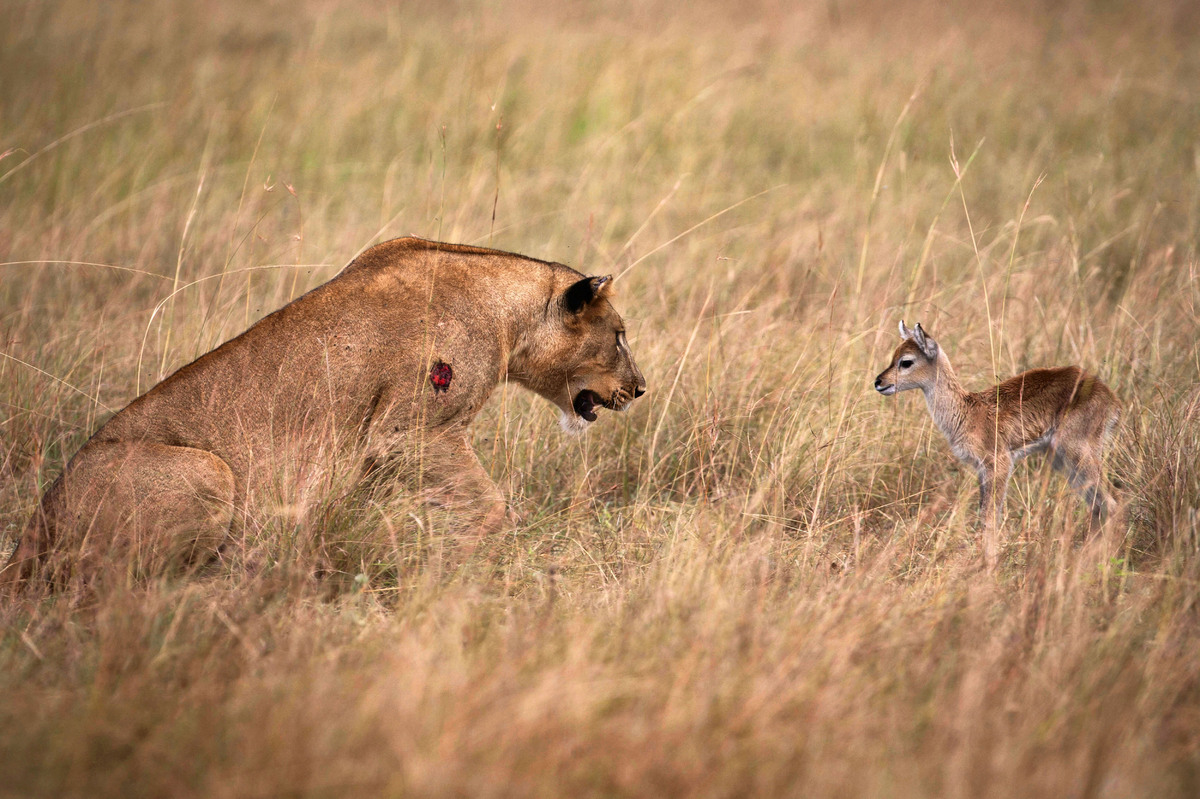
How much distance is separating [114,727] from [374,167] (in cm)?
725

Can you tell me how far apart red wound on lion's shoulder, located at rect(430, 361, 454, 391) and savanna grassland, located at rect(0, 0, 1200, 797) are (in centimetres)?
54

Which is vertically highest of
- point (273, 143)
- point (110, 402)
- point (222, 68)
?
point (222, 68)

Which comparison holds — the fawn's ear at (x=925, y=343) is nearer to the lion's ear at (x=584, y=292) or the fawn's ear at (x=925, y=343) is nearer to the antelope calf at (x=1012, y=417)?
the antelope calf at (x=1012, y=417)

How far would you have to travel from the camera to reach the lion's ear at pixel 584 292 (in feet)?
16.1

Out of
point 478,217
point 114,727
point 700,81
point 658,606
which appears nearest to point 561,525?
point 658,606

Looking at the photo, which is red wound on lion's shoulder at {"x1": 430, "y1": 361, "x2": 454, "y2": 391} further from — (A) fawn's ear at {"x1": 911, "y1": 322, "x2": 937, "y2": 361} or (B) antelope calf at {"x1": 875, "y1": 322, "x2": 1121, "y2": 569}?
(A) fawn's ear at {"x1": 911, "y1": 322, "x2": 937, "y2": 361}

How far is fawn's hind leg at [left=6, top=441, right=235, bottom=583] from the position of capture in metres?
3.93

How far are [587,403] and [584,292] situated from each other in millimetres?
630

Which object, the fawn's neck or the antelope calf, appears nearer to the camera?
the antelope calf

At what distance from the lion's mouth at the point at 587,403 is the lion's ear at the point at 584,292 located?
47 cm

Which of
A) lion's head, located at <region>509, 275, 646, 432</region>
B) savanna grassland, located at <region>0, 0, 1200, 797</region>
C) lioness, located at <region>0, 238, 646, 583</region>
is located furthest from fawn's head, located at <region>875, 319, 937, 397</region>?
lioness, located at <region>0, 238, 646, 583</region>

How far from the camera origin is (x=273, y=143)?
1009 cm

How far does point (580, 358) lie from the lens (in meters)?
5.16

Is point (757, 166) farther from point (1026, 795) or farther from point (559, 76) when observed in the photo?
point (1026, 795)
